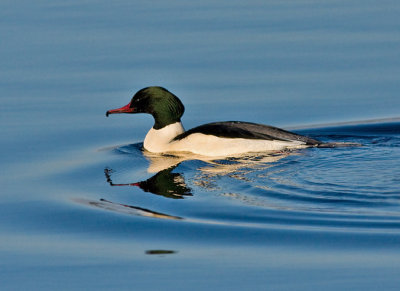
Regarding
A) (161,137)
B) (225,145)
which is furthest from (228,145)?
(161,137)

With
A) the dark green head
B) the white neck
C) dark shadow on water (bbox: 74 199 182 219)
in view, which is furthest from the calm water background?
the dark green head

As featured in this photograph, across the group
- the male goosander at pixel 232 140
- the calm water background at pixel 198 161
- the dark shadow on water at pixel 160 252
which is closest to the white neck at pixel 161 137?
the male goosander at pixel 232 140

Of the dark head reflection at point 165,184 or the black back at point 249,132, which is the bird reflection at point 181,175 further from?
the black back at point 249,132

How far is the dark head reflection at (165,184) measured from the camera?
1070 centimetres

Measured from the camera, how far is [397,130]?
1355 centimetres

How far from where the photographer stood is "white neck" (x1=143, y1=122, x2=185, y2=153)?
1339 centimetres

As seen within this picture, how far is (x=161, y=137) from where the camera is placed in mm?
13594

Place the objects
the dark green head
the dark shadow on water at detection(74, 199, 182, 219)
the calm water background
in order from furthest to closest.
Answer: the dark green head
the dark shadow on water at detection(74, 199, 182, 219)
the calm water background

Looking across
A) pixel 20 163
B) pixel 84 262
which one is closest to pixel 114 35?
pixel 20 163

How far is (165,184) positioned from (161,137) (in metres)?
2.43

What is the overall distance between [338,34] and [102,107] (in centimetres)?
561

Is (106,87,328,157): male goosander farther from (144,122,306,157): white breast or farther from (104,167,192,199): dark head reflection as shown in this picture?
(104,167,192,199): dark head reflection

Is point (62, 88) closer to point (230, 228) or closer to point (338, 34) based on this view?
point (338, 34)

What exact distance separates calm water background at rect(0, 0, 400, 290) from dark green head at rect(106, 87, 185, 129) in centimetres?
49
